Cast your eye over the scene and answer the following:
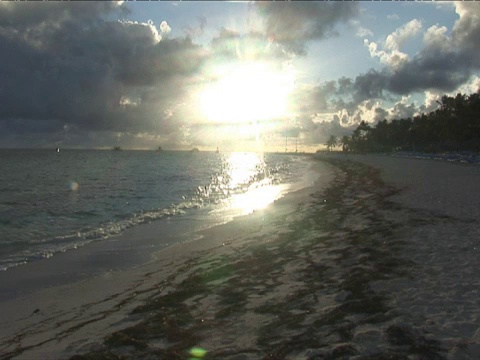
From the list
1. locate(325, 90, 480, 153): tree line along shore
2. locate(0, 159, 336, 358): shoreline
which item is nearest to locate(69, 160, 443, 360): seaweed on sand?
locate(0, 159, 336, 358): shoreline

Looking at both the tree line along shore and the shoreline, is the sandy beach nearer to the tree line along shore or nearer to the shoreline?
the shoreline

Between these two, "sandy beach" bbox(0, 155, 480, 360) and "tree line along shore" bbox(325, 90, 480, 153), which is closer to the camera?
"sandy beach" bbox(0, 155, 480, 360)

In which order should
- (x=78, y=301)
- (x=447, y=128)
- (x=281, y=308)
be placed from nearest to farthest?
(x=281, y=308) → (x=78, y=301) → (x=447, y=128)

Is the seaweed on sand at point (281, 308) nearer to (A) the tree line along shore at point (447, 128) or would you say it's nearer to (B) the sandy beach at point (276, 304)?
(B) the sandy beach at point (276, 304)

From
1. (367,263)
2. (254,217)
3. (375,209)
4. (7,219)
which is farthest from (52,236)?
(375,209)

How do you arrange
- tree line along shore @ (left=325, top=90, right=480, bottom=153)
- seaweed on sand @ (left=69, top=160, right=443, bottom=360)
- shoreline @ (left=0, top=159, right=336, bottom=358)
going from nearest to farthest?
1. seaweed on sand @ (left=69, top=160, right=443, bottom=360)
2. shoreline @ (left=0, top=159, right=336, bottom=358)
3. tree line along shore @ (left=325, top=90, right=480, bottom=153)

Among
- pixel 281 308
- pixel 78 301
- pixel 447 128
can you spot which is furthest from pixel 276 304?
pixel 447 128

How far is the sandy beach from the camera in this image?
5297mm

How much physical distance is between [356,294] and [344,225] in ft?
25.4

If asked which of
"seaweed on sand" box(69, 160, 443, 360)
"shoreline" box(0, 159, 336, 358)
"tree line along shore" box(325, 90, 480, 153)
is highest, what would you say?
"tree line along shore" box(325, 90, 480, 153)

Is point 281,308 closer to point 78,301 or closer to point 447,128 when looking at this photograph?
point 78,301

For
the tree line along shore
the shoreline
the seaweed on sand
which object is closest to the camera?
the seaweed on sand

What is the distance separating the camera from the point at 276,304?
273 inches

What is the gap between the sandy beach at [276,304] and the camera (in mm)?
5297
